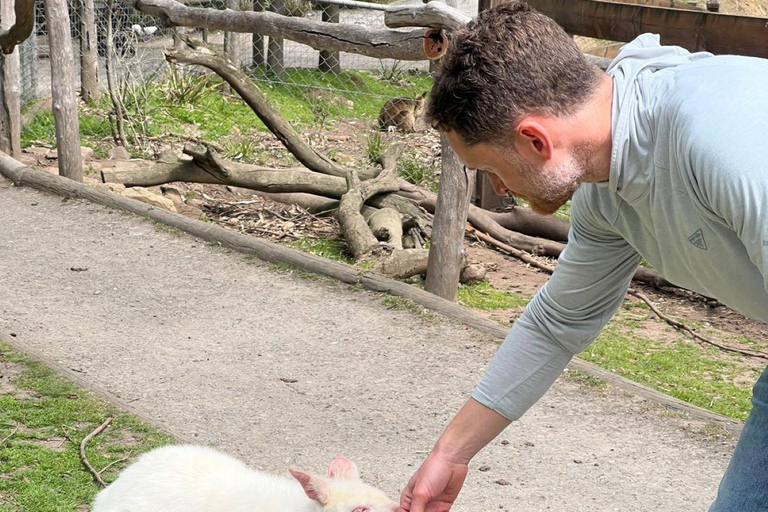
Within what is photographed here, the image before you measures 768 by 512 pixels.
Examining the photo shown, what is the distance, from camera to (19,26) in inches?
306

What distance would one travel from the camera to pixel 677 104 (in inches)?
66.6

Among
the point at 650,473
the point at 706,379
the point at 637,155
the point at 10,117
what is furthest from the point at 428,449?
the point at 10,117

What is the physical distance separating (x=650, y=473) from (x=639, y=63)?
8.37ft

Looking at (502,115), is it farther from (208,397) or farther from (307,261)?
(307,261)

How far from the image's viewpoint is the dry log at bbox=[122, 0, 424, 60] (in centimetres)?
633

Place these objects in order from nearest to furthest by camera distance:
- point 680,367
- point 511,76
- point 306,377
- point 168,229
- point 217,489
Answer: point 511,76
point 217,489
point 306,377
point 680,367
point 168,229

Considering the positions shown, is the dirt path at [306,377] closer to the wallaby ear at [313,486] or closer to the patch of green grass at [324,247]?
the patch of green grass at [324,247]

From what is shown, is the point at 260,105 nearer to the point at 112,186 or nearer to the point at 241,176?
the point at 241,176

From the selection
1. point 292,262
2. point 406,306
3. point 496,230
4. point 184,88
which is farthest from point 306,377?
point 184,88

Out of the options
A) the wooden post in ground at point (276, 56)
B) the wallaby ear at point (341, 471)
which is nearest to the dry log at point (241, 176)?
the wooden post in ground at point (276, 56)

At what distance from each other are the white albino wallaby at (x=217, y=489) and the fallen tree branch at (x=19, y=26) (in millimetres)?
5666

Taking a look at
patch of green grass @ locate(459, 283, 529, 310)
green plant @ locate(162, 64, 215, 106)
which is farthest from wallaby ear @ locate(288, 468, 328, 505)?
green plant @ locate(162, 64, 215, 106)

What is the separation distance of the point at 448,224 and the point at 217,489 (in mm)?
3439

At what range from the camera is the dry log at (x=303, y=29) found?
6328 millimetres
